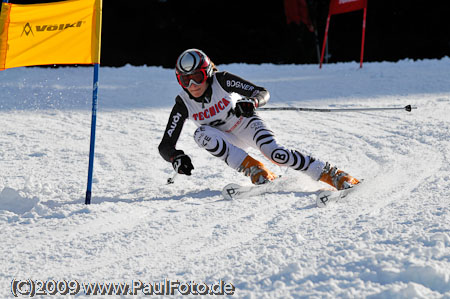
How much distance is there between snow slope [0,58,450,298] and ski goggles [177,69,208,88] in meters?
0.87

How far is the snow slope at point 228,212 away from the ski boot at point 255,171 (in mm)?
172

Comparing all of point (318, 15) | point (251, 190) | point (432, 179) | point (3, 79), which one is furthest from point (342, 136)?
point (318, 15)

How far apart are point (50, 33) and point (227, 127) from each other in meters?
1.60

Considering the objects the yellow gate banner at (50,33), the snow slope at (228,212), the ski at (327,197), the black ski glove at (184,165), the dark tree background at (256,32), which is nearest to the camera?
the snow slope at (228,212)

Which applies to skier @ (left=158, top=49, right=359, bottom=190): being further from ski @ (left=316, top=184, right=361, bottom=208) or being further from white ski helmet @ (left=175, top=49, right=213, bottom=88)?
ski @ (left=316, top=184, right=361, bottom=208)

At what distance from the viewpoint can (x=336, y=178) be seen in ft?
13.6

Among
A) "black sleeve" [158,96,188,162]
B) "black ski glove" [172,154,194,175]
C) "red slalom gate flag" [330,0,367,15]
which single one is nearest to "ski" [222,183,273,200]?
"black ski glove" [172,154,194,175]

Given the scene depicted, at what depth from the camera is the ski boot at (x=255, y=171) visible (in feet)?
14.1

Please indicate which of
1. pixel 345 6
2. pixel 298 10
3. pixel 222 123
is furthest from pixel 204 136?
pixel 298 10

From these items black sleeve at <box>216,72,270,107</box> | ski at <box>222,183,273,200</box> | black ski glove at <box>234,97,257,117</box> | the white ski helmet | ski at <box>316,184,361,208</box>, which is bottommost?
ski at <box>222,183,273,200</box>

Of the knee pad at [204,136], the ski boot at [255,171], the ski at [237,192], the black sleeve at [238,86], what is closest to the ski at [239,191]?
the ski at [237,192]

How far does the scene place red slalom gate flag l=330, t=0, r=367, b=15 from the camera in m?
11.8

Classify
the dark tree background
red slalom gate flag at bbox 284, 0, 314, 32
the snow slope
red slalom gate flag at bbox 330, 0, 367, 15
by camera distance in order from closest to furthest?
the snow slope, red slalom gate flag at bbox 330, 0, 367, 15, red slalom gate flag at bbox 284, 0, 314, 32, the dark tree background

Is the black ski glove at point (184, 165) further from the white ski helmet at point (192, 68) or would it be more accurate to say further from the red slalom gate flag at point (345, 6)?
the red slalom gate flag at point (345, 6)
